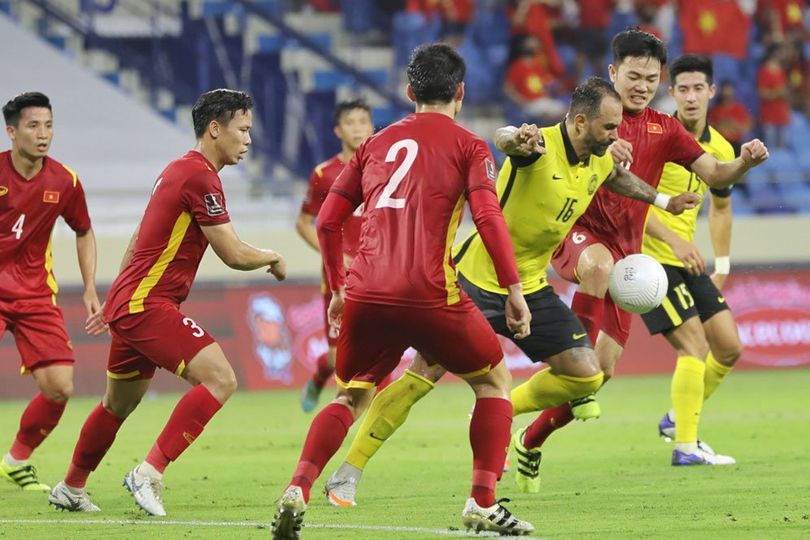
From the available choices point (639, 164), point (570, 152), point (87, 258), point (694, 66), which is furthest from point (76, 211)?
point (694, 66)

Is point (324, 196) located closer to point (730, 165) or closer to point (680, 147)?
point (680, 147)

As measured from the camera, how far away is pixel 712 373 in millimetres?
10398

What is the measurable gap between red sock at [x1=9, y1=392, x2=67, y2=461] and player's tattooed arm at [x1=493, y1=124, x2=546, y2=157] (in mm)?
3452

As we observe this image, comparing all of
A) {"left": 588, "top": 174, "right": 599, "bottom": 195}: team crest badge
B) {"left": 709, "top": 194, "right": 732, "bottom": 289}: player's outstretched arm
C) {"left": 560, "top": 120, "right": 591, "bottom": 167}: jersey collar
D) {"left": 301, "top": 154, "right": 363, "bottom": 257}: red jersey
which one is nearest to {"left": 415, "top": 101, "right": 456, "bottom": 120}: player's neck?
{"left": 560, "top": 120, "right": 591, "bottom": 167}: jersey collar

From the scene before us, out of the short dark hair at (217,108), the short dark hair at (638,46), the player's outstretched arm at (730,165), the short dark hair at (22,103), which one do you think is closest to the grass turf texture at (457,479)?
the player's outstretched arm at (730,165)

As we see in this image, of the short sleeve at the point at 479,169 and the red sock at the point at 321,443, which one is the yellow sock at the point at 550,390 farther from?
the short sleeve at the point at 479,169

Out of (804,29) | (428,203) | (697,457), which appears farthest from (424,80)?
(804,29)

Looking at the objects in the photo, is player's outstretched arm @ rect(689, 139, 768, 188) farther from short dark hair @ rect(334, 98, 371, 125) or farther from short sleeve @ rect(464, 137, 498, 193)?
short dark hair @ rect(334, 98, 371, 125)

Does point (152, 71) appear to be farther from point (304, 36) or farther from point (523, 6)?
point (523, 6)

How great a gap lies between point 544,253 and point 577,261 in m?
0.97

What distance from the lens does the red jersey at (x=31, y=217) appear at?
Result: 30.1 feet

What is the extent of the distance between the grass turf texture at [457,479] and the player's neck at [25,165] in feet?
6.46

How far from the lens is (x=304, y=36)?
22.0m

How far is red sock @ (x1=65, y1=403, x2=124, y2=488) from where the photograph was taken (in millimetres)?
7781
